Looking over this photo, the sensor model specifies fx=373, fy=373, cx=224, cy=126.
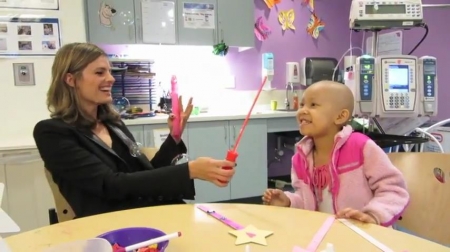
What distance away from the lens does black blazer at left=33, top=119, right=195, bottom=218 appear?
3.91 feet

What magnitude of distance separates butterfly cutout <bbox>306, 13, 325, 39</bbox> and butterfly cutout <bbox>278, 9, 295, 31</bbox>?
0.21 m

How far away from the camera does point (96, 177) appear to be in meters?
1.26

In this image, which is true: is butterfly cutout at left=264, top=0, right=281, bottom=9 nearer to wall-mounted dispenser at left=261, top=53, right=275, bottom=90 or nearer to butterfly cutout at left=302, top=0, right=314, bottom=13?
butterfly cutout at left=302, top=0, right=314, bottom=13

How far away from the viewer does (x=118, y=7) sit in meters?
3.09

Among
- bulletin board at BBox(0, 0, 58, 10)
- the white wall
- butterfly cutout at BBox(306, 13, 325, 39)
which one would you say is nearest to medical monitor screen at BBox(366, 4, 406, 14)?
butterfly cutout at BBox(306, 13, 325, 39)

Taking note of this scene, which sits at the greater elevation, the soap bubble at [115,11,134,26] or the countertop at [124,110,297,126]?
the soap bubble at [115,11,134,26]

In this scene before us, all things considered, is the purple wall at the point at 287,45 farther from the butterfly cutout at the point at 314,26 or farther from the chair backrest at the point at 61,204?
the chair backrest at the point at 61,204

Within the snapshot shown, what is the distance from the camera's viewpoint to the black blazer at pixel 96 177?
3.91 feet

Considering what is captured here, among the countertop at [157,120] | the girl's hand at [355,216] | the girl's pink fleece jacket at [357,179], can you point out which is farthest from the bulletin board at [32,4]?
the girl's hand at [355,216]

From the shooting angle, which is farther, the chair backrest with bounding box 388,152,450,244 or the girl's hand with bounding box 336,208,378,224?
the chair backrest with bounding box 388,152,450,244

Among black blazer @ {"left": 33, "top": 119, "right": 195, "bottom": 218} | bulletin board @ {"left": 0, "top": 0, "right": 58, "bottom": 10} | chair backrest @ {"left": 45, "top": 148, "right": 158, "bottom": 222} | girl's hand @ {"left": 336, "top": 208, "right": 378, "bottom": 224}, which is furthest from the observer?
bulletin board @ {"left": 0, "top": 0, "right": 58, "bottom": 10}

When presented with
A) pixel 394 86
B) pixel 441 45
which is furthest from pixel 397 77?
pixel 441 45

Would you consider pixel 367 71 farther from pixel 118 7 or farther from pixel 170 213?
pixel 118 7

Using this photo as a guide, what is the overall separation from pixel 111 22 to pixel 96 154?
79.8 inches
